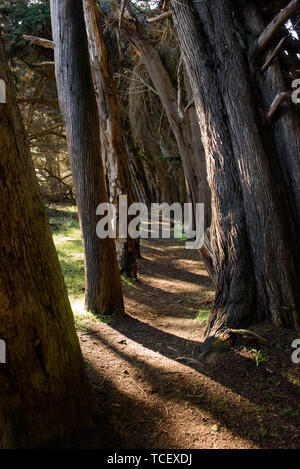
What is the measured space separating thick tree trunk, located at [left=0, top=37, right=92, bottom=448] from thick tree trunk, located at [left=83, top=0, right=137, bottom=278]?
4498 mm

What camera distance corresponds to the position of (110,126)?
21.0 feet

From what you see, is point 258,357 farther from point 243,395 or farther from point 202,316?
point 202,316

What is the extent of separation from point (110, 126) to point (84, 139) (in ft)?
7.51

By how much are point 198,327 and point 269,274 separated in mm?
1382

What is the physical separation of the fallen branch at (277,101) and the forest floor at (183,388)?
6.83 ft

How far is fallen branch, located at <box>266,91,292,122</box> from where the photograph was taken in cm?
320

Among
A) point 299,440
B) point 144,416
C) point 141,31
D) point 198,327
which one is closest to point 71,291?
point 198,327
